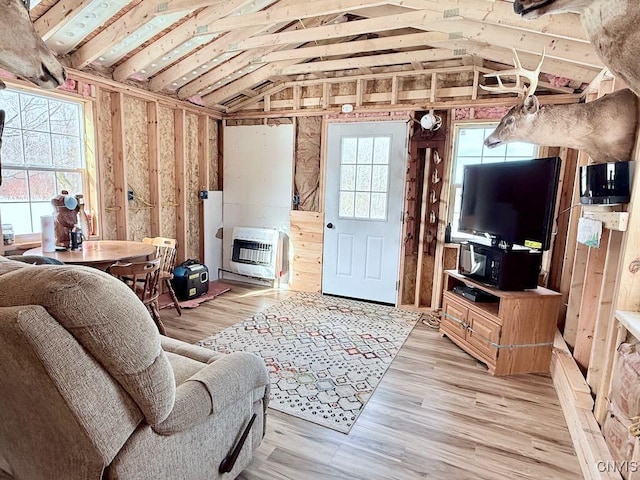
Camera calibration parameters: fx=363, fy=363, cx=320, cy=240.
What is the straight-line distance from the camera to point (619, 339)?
6.29ft

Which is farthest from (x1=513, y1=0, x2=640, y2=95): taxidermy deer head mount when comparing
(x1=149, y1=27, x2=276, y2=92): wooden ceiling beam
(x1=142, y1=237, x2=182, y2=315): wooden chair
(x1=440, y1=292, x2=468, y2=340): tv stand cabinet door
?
(x1=142, y1=237, x2=182, y2=315): wooden chair

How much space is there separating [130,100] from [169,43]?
98 centimetres

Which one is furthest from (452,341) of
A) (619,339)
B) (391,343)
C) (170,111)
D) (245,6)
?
(170,111)

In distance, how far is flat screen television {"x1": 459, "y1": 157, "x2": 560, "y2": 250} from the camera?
267cm

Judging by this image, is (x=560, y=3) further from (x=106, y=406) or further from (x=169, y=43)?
(x=169, y=43)

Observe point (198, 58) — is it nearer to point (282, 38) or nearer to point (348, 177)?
point (282, 38)

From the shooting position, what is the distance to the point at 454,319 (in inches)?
132

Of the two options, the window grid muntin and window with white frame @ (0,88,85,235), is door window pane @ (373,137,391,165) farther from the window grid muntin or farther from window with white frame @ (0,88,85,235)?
window with white frame @ (0,88,85,235)

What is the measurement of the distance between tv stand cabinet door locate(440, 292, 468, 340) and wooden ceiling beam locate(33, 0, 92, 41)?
12.9ft

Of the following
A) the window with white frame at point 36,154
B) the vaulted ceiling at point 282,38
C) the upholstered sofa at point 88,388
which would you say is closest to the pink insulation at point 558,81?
the vaulted ceiling at point 282,38

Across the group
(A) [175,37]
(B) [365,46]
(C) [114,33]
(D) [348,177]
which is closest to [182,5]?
(A) [175,37]

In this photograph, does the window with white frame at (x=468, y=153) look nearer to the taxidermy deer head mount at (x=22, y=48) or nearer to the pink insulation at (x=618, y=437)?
the pink insulation at (x=618, y=437)

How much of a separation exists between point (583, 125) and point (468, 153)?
6.41ft

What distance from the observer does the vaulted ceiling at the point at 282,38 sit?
9.09 feet
